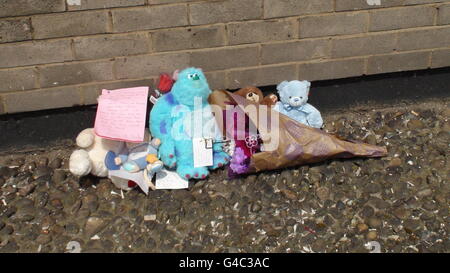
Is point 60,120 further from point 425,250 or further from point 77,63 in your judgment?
point 425,250

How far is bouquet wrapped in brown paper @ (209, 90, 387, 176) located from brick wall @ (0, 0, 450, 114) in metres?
0.40

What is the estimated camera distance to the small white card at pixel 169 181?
3855mm

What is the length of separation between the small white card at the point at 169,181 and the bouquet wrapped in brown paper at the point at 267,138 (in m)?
0.39

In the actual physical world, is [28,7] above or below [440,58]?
above

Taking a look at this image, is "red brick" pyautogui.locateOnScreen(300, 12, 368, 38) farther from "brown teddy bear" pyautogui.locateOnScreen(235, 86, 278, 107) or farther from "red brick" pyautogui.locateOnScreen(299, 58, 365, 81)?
"brown teddy bear" pyautogui.locateOnScreen(235, 86, 278, 107)

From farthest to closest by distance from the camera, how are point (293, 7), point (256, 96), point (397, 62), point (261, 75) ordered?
point (397, 62)
point (261, 75)
point (256, 96)
point (293, 7)

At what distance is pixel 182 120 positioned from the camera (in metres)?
3.85

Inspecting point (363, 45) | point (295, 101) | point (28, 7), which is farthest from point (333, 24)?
point (28, 7)

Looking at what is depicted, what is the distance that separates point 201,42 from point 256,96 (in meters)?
0.60

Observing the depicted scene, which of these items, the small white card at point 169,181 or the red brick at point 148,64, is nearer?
the small white card at point 169,181

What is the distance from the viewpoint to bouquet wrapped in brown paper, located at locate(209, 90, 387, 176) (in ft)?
12.6

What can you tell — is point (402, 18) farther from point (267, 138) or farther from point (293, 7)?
point (267, 138)

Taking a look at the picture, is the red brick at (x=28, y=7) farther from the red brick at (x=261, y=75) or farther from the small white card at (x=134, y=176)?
the red brick at (x=261, y=75)

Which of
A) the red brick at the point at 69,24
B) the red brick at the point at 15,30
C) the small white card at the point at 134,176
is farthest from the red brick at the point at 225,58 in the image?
the red brick at the point at 15,30
